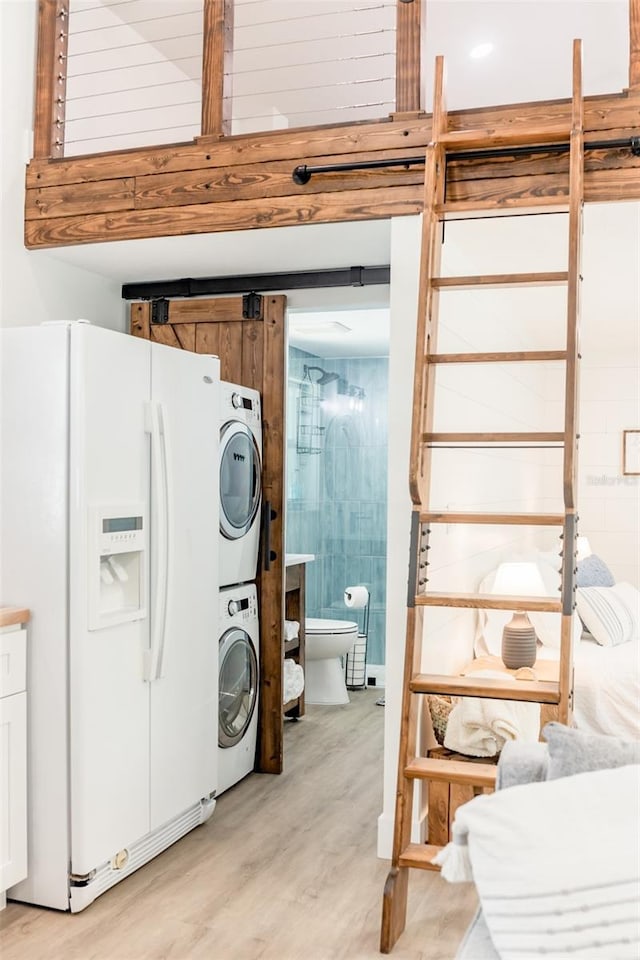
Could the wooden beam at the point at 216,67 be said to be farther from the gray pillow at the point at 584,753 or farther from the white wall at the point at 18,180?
the gray pillow at the point at 584,753

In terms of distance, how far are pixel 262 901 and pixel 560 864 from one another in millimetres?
1660

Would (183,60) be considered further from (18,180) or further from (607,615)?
(607,615)

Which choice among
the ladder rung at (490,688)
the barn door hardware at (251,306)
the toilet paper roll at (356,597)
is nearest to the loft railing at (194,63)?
the barn door hardware at (251,306)

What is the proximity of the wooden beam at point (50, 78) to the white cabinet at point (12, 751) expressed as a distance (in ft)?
6.70

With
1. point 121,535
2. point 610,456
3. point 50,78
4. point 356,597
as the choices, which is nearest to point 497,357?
point 121,535

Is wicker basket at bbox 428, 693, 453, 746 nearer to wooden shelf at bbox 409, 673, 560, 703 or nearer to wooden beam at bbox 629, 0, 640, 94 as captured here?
wooden shelf at bbox 409, 673, 560, 703

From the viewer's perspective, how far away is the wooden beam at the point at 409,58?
3.26m

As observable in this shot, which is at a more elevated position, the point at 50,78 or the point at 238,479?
the point at 50,78

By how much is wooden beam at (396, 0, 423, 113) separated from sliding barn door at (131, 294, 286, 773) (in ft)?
4.20

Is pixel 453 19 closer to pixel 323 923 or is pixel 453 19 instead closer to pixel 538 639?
pixel 538 639

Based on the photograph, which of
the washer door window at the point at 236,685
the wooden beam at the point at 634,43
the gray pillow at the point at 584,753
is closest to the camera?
the gray pillow at the point at 584,753

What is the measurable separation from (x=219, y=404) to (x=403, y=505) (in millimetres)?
1015

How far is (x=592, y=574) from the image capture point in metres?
5.48

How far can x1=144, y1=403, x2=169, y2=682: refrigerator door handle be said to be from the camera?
3211 millimetres
